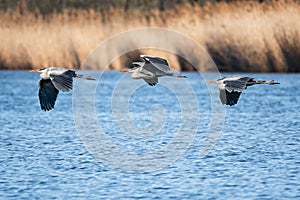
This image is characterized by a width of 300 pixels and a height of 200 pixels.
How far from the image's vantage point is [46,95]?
8.03 metres

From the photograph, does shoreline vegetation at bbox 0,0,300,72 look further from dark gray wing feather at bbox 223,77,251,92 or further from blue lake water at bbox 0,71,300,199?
dark gray wing feather at bbox 223,77,251,92

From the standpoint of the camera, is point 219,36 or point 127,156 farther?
point 219,36

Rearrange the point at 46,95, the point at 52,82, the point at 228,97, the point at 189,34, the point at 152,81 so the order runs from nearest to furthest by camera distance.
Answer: the point at 52,82
the point at 228,97
the point at 46,95
the point at 152,81
the point at 189,34

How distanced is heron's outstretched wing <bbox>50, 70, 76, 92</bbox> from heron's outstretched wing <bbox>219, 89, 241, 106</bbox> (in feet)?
4.65

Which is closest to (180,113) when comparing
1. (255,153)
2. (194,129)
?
(194,129)

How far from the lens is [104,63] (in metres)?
→ 19.2

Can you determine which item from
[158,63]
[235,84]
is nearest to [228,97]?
[235,84]

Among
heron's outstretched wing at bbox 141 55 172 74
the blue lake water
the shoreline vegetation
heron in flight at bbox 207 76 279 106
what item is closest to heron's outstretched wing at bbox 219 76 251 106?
heron in flight at bbox 207 76 279 106

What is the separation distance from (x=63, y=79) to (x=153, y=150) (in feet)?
8.68

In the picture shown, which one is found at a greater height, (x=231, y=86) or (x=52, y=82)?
(x=52, y=82)

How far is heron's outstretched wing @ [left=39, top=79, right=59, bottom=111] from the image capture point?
797 cm

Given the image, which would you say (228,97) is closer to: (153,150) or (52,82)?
(52,82)

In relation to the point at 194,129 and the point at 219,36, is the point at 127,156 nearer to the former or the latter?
the point at 194,129

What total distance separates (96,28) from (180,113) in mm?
6484
